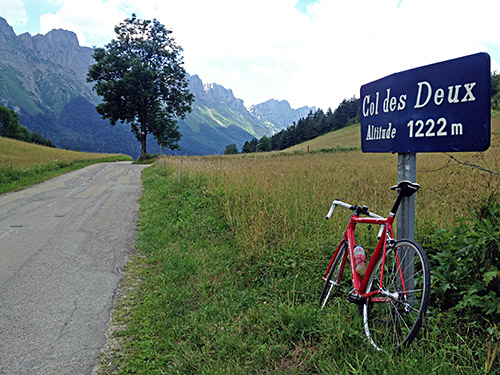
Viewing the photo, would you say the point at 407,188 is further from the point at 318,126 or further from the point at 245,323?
the point at 318,126

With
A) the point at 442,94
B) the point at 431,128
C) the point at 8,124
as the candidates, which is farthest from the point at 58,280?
the point at 8,124

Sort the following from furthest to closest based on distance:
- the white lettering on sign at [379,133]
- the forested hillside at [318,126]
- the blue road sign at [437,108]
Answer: the forested hillside at [318,126] < the white lettering on sign at [379,133] < the blue road sign at [437,108]

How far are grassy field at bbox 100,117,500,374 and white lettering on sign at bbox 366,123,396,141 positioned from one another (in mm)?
581

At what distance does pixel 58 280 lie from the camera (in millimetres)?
4527

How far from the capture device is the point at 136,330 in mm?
3314

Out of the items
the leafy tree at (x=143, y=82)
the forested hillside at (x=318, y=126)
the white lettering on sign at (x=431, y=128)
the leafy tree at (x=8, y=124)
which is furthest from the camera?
the forested hillside at (x=318, y=126)

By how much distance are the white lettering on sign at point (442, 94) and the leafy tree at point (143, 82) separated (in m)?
33.6

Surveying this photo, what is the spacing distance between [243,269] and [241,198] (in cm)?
251

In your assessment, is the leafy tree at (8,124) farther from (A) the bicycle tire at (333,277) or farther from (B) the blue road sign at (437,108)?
(B) the blue road sign at (437,108)

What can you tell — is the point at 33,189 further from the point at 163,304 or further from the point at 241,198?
the point at 163,304

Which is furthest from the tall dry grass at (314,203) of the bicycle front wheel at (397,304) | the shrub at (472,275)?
the bicycle front wheel at (397,304)

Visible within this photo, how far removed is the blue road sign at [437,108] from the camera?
80.4 inches

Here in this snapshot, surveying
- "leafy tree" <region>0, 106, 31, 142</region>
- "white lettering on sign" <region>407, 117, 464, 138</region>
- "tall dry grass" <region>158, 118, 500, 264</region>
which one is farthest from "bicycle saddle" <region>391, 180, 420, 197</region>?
"leafy tree" <region>0, 106, 31, 142</region>

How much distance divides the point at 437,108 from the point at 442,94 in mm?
99
